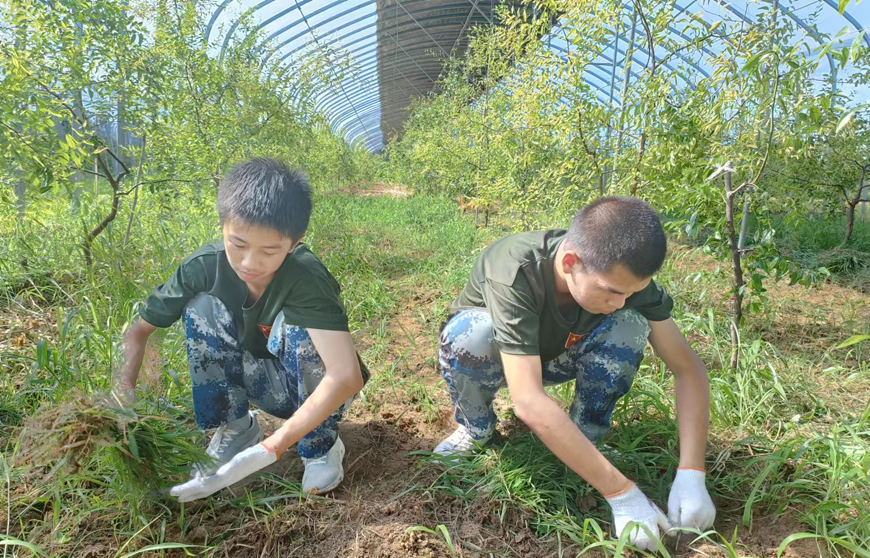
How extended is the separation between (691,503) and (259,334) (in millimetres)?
1293

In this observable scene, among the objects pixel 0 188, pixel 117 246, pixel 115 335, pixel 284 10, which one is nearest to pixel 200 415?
pixel 115 335

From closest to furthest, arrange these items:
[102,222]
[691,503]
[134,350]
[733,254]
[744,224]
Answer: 1. [691,503]
2. [134,350]
3. [733,254]
4. [744,224]
5. [102,222]

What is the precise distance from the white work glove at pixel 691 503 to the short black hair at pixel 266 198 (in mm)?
1242

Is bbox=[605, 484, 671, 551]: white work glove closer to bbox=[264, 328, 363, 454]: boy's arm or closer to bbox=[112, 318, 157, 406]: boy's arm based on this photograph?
bbox=[264, 328, 363, 454]: boy's arm

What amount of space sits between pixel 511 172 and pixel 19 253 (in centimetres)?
336

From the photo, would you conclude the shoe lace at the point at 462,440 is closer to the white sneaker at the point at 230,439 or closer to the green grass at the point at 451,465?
the green grass at the point at 451,465

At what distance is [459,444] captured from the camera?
1724mm

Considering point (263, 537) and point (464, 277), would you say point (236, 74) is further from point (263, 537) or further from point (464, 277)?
point (263, 537)

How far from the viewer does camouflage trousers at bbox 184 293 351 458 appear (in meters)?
1.48

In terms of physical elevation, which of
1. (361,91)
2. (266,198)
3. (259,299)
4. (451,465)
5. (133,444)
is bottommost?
(451,465)

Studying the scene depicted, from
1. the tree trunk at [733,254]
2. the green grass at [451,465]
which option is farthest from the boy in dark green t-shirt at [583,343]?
the tree trunk at [733,254]

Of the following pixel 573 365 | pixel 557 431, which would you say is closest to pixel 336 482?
pixel 557 431

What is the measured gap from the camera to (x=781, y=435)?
1779 mm

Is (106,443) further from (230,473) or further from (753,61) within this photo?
(753,61)
